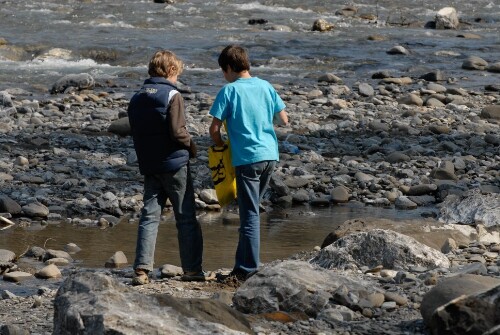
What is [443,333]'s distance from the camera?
17.3 feet

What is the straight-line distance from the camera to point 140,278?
7.48m

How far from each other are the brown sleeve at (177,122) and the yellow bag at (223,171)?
227 millimetres

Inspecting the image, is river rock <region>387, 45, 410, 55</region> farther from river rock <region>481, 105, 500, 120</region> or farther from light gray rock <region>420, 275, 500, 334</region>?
light gray rock <region>420, 275, 500, 334</region>

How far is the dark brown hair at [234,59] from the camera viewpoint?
24.0 feet

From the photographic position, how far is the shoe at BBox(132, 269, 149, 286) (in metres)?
7.46

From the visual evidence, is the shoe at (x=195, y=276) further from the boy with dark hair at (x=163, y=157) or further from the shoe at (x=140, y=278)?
the shoe at (x=140, y=278)

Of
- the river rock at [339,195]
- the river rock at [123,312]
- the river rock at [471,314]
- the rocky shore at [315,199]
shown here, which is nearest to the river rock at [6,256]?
the rocky shore at [315,199]

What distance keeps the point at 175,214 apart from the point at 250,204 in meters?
0.55

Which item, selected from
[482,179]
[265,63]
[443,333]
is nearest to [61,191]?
[482,179]

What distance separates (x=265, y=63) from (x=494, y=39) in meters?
6.80

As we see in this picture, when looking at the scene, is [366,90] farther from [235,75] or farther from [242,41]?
[235,75]

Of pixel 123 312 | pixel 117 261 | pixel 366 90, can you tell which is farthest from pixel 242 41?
pixel 123 312

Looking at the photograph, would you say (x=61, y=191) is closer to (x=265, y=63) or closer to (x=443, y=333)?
(x=443, y=333)

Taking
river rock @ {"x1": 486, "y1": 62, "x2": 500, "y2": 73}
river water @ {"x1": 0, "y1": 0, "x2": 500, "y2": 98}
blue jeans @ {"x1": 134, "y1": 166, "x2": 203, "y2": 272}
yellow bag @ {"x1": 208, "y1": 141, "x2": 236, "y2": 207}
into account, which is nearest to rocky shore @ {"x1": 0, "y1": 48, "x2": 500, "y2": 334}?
blue jeans @ {"x1": 134, "y1": 166, "x2": 203, "y2": 272}
